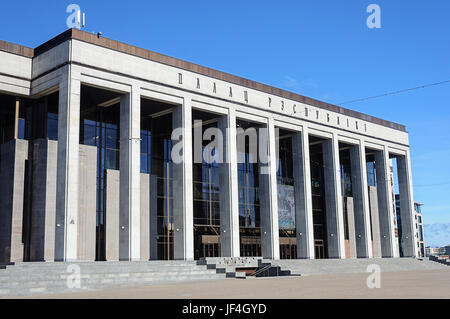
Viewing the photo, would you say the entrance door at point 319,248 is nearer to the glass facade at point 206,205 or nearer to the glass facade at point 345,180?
the glass facade at point 345,180

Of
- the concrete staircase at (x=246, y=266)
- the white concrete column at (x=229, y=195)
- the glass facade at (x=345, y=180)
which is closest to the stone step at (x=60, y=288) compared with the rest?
the concrete staircase at (x=246, y=266)

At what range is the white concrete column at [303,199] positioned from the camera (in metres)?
51.2

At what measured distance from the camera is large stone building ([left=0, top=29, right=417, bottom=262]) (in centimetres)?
3619

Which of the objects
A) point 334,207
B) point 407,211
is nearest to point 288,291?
point 334,207

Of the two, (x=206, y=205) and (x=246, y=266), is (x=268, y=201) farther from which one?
(x=246, y=266)

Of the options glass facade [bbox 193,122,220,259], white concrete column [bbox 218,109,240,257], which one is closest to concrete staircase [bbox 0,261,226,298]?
white concrete column [bbox 218,109,240,257]

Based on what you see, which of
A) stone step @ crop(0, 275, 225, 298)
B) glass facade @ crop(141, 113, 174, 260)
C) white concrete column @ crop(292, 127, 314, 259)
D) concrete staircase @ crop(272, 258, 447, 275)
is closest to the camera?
stone step @ crop(0, 275, 225, 298)

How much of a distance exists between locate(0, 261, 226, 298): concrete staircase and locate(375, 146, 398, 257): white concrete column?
1337 inches

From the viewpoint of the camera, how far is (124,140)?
38.0 meters

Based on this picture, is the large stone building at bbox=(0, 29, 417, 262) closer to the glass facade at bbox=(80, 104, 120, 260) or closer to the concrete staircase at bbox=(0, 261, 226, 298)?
the glass facade at bbox=(80, 104, 120, 260)

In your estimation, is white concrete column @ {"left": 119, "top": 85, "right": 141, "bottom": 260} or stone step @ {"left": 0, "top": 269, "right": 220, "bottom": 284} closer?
stone step @ {"left": 0, "top": 269, "right": 220, "bottom": 284}

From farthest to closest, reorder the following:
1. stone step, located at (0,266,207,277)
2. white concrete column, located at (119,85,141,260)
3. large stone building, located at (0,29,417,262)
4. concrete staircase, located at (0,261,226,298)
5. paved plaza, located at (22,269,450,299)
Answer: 1. white concrete column, located at (119,85,141,260)
2. large stone building, located at (0,29,417,262)
3. stone step, located at (0,266,207,277)
4. concrete staircase, located at (0,261,226,298)
5. paved plaza, located at (22,269,450,299)

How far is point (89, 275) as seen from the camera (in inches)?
1081
